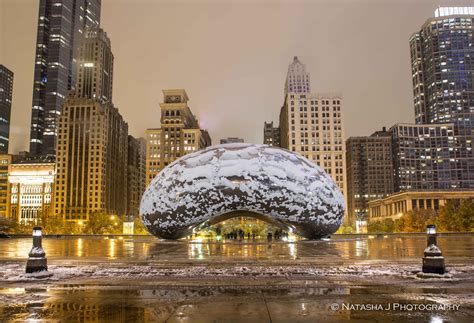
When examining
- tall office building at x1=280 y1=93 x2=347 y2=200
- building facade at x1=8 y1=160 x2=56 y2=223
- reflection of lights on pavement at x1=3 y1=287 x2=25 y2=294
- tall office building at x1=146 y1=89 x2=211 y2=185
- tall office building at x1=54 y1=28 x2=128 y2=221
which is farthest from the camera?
building facade at x1=8 y1=160 x2=56 y2=223

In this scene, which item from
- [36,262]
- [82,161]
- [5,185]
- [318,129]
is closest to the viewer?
[36,262]

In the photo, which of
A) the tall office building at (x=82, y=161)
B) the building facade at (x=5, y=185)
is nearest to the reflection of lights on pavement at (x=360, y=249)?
the tall office building at (x=82, y=161)

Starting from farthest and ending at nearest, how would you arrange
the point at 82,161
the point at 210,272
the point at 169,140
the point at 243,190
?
the point at 169,140 < the point at 82,161 < the point at 243,190 < the point at 210,272

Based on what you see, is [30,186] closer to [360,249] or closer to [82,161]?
[82,161]

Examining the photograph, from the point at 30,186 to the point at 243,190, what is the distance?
185303mm

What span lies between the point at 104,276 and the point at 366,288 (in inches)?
220

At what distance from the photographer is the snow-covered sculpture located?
20.3 metres

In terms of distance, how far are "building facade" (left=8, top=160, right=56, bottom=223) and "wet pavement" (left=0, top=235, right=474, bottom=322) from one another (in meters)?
185

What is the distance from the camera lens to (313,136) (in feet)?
506

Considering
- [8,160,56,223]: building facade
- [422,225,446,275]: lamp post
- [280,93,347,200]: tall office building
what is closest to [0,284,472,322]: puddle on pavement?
[422,225,446,275]: lamp post

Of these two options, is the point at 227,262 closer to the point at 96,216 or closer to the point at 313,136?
the point at 96,216

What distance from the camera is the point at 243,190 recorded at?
20.2 metres

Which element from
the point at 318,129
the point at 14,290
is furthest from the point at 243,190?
the point at 318,129

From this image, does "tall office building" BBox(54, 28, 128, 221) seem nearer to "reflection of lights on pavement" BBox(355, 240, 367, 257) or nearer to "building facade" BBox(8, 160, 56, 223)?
"building facade" BBox(8, 160, 56, 223)
